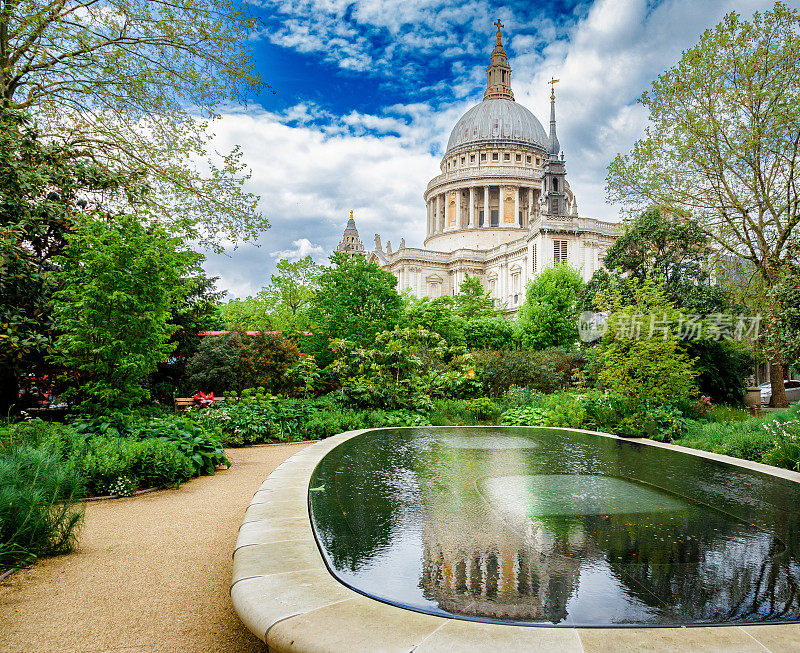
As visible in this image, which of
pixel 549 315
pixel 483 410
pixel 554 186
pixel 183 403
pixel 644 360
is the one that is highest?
pixel 554 186

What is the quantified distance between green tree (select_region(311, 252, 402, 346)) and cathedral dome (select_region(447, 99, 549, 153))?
215 feet

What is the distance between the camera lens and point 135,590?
3438 mm

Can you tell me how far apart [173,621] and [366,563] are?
1251mm

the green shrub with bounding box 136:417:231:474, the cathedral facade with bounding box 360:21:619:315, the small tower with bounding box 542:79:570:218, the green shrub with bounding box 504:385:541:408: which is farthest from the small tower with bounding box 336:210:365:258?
the green shrub with bounding box 136:417:231:474

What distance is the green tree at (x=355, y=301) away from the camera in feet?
52.7

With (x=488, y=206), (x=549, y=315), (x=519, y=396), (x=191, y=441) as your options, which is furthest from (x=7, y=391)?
(x=488, y=206)

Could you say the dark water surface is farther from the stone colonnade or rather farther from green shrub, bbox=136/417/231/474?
the stone colonnade

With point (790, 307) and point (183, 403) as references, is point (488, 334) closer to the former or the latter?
point (790, 307)

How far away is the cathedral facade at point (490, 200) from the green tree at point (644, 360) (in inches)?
1745

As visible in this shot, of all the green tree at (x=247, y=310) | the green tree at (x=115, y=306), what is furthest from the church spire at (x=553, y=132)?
the green tree at (x=115, y=306)

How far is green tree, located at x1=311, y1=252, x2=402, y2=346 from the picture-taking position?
52.7 ft

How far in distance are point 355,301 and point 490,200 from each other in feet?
206

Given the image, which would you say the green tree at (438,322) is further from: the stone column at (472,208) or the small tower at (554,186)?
the stone column at (472,208)

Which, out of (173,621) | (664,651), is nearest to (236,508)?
(173,621)
